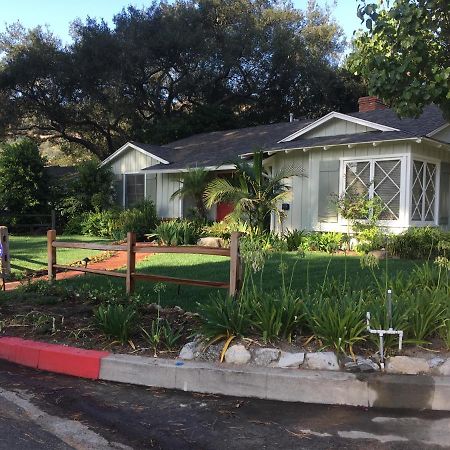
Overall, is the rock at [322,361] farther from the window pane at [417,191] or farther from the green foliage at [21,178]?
the green foliage at [21,178]

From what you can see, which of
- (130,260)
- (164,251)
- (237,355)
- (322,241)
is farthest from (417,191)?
Answer: (237,355)

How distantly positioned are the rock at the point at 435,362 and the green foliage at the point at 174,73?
26241mm

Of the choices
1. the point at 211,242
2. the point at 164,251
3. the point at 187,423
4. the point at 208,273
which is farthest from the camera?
the point at 211,242

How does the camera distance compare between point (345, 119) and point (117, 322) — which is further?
point (345, 119)

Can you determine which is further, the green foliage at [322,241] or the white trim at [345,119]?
the white trim at [345,119]

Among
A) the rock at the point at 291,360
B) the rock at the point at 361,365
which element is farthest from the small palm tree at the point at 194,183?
the rock at the point at 361,365

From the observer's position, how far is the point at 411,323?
4953 mm

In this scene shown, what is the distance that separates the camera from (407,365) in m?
4.59

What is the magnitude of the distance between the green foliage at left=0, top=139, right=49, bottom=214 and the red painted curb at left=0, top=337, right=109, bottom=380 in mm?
15245

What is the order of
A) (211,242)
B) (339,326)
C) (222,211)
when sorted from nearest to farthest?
(339,326)
(211,242)
(222,211)

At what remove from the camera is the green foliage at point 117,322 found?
546 cm

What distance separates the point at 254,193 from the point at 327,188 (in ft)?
6.91

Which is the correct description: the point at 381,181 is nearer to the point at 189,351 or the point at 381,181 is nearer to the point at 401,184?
the point at 401,184

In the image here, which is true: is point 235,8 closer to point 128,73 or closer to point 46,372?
point 128,73
